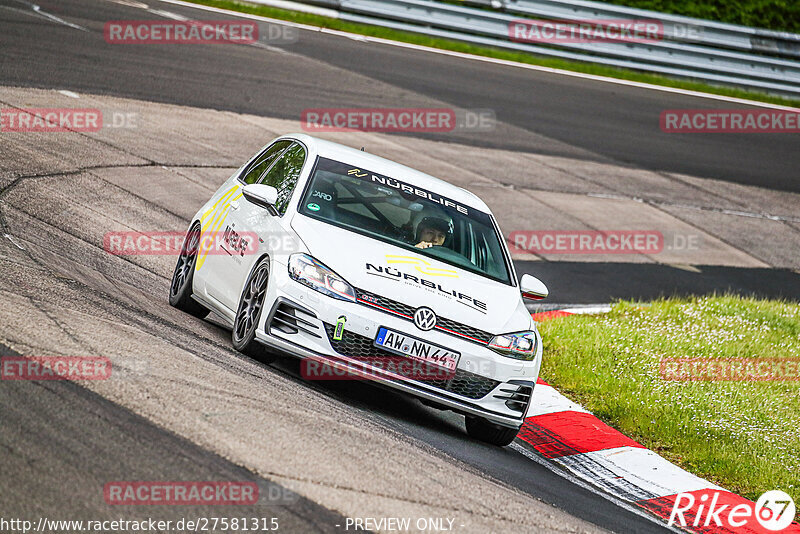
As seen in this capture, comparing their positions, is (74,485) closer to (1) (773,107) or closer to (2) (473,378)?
(2) (473,378)

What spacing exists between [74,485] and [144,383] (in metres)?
1.33

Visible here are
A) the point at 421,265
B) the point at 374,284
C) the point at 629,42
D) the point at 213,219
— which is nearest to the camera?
the point at 374,284

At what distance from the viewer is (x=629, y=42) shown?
25031 mm

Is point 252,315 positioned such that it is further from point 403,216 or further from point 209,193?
point 209,193

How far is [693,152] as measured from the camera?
21.8 meters

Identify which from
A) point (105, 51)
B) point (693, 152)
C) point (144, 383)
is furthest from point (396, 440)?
point (693, 152)

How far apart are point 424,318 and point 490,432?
43.2 inches

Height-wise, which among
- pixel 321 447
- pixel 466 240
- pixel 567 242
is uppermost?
pixel 466 240

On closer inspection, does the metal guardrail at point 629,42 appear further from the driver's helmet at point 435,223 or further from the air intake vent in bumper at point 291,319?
the air intake vent in bumper at point 291,319

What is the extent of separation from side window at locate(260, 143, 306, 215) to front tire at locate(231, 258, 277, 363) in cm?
57

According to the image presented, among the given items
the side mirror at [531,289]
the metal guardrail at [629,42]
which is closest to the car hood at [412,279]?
the side mirror at [531,289]

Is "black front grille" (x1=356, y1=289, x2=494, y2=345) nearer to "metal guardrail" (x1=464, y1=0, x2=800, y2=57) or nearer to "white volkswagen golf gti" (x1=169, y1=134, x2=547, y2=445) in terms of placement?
"white volkswagen golf gti" (x1=169, y1=134, x2=547, y2=445)

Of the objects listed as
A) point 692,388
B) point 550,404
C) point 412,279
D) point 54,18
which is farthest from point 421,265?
point 54,18

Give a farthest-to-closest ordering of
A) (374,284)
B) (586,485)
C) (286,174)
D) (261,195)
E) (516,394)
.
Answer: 1. (286,174)
2. (261,195)
3. (516,394)
4. (586,485)
5. (374,284)
